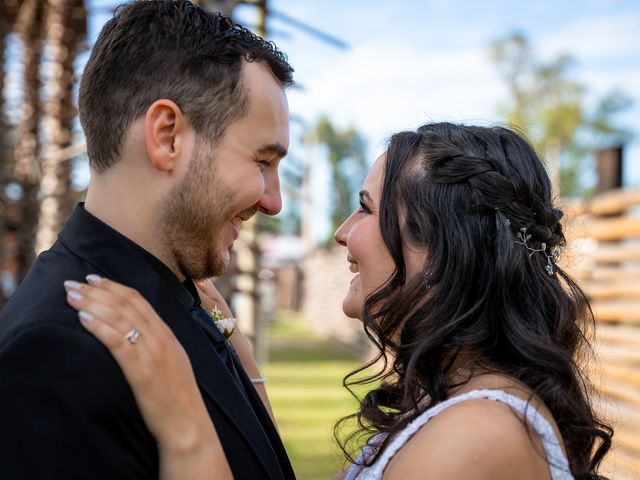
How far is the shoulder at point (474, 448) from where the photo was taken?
71.3 inches

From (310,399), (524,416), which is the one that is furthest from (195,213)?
(310,399)

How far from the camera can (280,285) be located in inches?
1727

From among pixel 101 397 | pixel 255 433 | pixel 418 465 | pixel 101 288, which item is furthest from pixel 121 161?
pixel 418 465

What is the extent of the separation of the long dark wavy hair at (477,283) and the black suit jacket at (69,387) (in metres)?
0.68

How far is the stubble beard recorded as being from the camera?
6.20ft

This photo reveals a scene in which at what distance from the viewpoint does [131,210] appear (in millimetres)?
1892

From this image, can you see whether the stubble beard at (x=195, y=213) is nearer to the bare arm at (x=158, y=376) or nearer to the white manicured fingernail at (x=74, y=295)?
the bare arm at (x=158, y=376)

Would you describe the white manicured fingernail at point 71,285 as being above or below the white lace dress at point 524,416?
above

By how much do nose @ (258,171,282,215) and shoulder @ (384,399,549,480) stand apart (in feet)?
→ 2.19

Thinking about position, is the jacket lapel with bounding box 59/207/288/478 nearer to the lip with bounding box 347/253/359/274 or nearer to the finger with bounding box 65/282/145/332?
the finger with bounding box 65/282/145/332

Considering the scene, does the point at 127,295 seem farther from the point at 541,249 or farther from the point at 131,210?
the point at 541,249

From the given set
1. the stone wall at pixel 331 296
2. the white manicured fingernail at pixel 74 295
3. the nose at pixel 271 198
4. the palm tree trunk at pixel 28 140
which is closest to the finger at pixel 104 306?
the white manicured fingernail at pixel 74 295

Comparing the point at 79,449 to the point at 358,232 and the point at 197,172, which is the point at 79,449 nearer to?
the point at 197,172

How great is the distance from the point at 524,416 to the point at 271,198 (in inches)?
32.6
